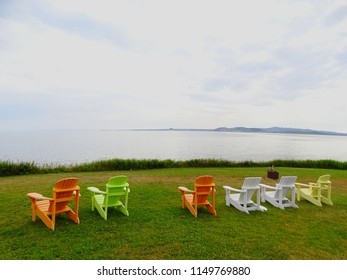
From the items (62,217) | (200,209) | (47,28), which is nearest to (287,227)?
(200,209)

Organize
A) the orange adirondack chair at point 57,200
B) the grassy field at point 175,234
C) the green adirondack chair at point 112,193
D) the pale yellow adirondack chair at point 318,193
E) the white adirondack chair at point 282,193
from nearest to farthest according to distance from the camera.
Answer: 1. the grassy field at point 175,234
2. the orange adirondack chair at point 57,200
3. the green adirondack chair at point 112,193
4. the white adirondack chair at point 282,193
5. the pale yellow adirondack chair at point 318,193

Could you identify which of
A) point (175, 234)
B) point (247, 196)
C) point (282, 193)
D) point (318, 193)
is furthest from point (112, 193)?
point (318, 193)

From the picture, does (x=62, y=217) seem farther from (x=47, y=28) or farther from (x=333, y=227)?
(x=47, y=28)

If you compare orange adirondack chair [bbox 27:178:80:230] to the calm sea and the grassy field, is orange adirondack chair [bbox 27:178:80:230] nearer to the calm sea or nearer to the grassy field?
the grassy field

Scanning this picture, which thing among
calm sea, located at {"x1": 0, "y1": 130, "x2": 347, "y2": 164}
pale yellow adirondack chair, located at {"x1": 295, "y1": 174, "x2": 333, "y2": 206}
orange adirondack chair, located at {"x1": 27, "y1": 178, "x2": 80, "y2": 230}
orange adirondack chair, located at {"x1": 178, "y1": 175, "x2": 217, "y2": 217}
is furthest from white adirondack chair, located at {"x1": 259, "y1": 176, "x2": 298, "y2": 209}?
calm sea, located at {"x1": 0, "y1": 130, "x2": 347, "y2": 164}

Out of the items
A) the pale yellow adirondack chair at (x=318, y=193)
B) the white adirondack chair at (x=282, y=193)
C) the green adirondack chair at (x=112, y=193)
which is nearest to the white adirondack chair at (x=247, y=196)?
the white adirondack chair at (x=282, y=193)

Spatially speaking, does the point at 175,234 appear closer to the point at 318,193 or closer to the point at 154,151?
the point at 318,193

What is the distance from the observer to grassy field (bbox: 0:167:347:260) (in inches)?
163

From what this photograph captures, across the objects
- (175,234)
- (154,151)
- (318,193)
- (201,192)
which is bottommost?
(154,151)

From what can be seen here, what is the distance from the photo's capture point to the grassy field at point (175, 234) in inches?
163

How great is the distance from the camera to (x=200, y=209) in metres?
6.88

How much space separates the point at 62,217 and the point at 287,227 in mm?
5252

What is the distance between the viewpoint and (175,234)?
4.91 metres

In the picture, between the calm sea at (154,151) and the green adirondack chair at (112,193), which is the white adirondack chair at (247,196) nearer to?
the green adirondack chair at (112,193)
